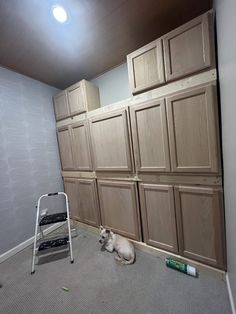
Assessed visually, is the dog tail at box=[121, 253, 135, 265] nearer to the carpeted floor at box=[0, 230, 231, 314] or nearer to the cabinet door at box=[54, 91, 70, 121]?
the carpeted floor at box=[0, 230, 231, 314]

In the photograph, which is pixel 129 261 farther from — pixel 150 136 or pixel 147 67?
pixel 147 67

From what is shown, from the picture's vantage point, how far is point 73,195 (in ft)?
8.60

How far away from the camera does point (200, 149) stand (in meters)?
1.38

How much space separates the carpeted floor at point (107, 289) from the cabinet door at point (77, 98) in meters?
1.98

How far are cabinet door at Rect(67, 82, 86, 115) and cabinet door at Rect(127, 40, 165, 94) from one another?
0.84m

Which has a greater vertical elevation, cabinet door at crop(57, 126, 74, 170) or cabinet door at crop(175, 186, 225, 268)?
cabinet door at crop(57, 126, 74, 170)

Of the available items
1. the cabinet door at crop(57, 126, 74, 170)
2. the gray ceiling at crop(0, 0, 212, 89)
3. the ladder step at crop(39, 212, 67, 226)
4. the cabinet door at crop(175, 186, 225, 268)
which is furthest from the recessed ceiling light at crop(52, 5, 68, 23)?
the ladder step at crop(39, 212, 67, 226)

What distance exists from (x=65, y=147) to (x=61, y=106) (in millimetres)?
667

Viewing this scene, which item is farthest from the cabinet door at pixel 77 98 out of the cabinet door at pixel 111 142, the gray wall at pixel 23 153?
the gray wall at pixel 23 153

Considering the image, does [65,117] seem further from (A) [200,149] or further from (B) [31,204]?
(A) [200,149]

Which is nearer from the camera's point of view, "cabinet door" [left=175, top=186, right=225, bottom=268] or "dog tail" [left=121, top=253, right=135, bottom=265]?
"cabinet door" [left=175, top=186, right=225, bottom=268]

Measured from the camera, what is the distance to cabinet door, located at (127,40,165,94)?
1.50 metres

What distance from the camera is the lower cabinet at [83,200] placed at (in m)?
2.32

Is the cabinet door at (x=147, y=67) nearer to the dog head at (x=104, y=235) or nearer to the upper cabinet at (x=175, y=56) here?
the upper cabinet at (x=175, y=56)
